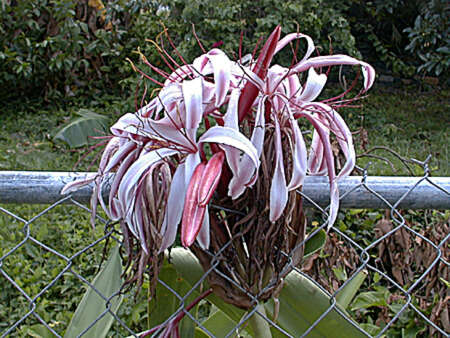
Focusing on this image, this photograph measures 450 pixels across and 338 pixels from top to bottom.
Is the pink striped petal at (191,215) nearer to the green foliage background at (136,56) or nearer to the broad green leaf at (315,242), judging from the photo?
the broad green leaf at (315,242)

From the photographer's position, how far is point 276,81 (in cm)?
71

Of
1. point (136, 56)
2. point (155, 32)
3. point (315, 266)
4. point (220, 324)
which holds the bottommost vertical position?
point (136, 56)

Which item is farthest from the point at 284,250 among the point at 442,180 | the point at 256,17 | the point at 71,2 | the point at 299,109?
the point at 71,2

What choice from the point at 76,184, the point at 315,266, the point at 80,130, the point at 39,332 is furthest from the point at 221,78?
the point at 80,130

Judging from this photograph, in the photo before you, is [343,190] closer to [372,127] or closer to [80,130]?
[80,130]

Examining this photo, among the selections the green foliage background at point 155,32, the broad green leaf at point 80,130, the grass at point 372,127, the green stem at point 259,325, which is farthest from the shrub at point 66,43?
the green stem at point 259,325

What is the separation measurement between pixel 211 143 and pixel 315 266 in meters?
1.05

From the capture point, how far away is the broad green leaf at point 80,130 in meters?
4.65

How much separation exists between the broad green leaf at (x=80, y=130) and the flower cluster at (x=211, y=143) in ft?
13.0

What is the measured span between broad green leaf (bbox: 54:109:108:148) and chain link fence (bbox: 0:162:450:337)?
1.31 meters

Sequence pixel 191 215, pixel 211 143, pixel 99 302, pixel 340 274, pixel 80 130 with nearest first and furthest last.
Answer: pixel 191 215 < pixel 211 143 < pixel 99 302 < pixel 340 274 < pixel 80 130

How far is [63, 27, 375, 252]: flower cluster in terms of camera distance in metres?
0.64

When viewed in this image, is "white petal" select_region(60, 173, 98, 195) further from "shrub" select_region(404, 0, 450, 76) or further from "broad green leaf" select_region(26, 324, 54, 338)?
"shrub" select_region(404, 0, 450, 76)

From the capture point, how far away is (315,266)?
64.8 inches
